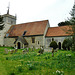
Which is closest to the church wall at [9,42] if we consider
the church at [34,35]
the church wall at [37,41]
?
the church at [34,35]

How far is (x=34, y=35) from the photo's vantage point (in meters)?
27.9

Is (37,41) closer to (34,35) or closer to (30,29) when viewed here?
(34,35)

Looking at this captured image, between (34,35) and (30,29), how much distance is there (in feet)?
10.4

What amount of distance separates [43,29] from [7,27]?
50.5 ft

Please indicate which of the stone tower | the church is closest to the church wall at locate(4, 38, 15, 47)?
the church

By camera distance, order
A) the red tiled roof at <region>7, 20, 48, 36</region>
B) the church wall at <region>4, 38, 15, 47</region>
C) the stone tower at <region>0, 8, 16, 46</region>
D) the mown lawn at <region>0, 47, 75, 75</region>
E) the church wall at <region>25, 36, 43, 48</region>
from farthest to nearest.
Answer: the stone tower at <region>0, 8, 16, 46</region> → the church wall at <region>4, 38, 15, 47</region> → the red tiled roof at <region>7, 20, 48, 36</region> → the church wall at <region>25, 36, 43, 48</region> → the mown lawn at <region>0, 47, 75, 75</region>

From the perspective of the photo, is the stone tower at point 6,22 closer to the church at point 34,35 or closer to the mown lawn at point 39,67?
the church at point 34,35

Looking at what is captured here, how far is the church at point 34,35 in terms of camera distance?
26.3 metres

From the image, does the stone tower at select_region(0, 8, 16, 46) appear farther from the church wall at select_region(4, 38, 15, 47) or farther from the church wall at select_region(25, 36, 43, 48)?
the church wall at select_region(25, 36, 43, 48)

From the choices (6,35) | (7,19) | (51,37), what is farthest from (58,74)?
(7,19)

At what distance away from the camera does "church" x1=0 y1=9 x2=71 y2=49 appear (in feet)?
86.3

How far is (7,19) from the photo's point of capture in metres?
35.8

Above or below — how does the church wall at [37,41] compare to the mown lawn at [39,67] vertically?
above

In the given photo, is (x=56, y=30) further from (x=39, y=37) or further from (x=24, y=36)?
(x=24, y=36)
